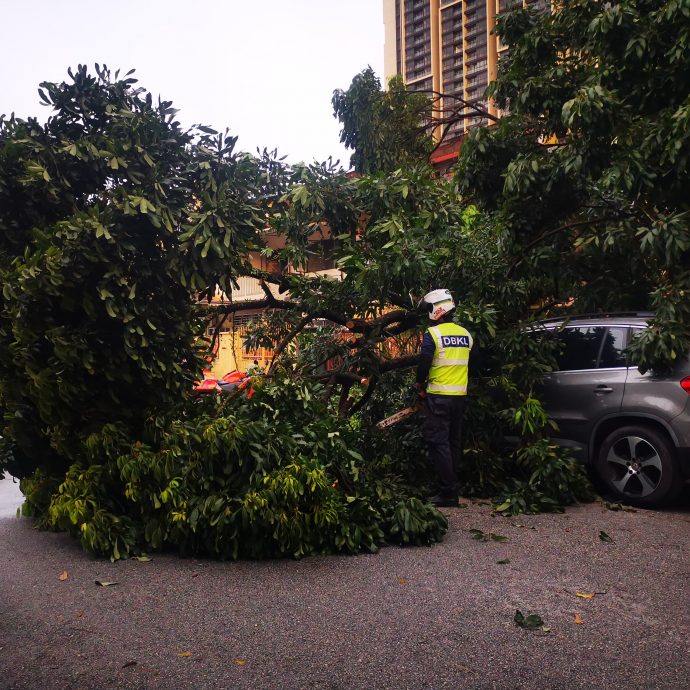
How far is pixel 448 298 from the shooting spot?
24.7 feet

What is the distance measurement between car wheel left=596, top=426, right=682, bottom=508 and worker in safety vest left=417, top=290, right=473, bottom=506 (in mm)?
1417

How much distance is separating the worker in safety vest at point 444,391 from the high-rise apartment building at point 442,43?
8818 cm

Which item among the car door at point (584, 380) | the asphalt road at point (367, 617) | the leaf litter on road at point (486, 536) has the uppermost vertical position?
the car door at point (584, 380)

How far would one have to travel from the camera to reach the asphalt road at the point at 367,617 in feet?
11.7

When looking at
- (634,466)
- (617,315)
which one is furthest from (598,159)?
(634,466)

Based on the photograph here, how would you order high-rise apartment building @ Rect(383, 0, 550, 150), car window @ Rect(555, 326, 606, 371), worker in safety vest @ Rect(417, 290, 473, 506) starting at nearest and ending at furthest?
worker in safety vest @ Rect(417, 290, 473, 506) → car window @ Rect(555, 326, 606, 371) → high-rise apartment building @ Rect(383, 0, 550, 150)

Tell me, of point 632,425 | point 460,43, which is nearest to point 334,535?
point 632,425

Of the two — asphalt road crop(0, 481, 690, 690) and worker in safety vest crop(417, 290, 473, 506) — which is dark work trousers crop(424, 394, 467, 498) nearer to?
worker in safety vest crop(417, 290, 473, 506)

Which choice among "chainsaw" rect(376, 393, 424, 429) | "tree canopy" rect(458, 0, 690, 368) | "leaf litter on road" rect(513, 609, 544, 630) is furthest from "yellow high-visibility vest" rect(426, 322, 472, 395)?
"leaf litter on road" rect(513, 609, 544, 630)

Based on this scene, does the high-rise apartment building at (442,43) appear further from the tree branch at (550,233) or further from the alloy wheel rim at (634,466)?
the alloy wheel rim at (634,466)

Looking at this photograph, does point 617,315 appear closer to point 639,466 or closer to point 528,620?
point 639,466

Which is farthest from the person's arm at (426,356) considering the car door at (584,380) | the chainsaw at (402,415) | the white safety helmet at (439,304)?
the car door at (584,380)

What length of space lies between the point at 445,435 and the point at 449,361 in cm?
67

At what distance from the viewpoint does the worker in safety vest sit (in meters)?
7.24
